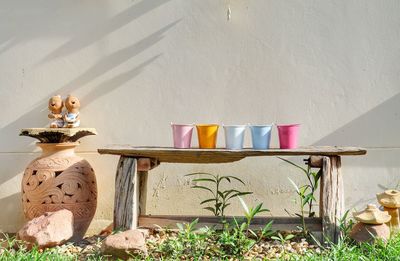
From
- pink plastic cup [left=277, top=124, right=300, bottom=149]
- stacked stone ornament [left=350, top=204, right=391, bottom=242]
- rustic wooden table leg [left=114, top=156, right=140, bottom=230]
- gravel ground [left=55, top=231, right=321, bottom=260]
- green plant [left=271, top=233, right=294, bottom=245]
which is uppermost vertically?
pink plastic cup [left=277, top=124, right=300, bottom=149]

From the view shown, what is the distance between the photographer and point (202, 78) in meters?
4.27

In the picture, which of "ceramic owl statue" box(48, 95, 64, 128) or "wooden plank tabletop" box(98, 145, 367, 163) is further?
"ceramic owl statue" box(48, 95, 64, 128)

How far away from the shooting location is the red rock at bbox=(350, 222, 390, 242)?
10.9 ft

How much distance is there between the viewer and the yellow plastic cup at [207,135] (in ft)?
11.6

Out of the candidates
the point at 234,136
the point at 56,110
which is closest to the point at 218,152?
the point at 234,136

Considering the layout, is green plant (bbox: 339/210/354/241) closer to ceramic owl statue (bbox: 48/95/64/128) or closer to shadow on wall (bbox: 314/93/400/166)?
shadow on wall (bbox: 314/93/400/166)

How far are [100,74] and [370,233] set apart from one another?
2.52m

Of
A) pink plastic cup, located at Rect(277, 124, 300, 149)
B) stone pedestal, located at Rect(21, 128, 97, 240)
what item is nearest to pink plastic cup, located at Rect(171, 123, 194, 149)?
pink plastic cup, located at Rect(277, 124, 300, 149)

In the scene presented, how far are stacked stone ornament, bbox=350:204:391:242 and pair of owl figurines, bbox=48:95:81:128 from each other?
232cm

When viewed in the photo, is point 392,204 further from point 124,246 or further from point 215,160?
point 124,246

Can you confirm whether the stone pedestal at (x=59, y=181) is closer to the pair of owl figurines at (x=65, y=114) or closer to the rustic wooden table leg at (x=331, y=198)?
the pair of owl figurines at (x=65, y=114)

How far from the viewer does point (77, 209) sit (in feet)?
12.4

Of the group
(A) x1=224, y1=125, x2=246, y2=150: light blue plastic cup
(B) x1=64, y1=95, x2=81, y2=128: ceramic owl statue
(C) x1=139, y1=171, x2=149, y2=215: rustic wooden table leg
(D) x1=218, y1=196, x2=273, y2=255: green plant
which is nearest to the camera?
(D) x1=218, y1=196, x2=273, y2=255: green plant

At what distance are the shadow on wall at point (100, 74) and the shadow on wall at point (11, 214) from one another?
0.43 metres
